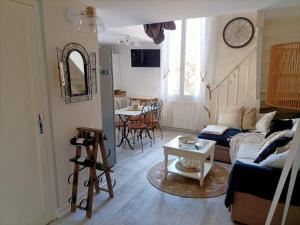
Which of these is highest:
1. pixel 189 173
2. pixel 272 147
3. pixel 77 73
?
pixel 77 73

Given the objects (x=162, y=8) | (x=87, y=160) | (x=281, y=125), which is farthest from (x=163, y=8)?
(x=281, y=125)

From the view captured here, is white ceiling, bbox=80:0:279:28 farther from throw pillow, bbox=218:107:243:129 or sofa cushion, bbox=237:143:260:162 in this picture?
throw pillow, bbox=218:107:243:129

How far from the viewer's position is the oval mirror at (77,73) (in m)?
2.23

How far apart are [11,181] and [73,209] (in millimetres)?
795

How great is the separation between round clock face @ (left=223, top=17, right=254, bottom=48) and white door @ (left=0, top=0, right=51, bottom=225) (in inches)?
151

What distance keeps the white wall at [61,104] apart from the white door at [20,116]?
11 centimetres

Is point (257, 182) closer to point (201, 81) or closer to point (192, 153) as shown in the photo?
point (192, 153)

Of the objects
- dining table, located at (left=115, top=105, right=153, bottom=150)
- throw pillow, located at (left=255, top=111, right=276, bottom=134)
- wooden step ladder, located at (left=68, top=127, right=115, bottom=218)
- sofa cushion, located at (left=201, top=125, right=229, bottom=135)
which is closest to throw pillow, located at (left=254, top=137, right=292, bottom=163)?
throw pillow, located at (left=255, top=111, right=276, bottom=134)

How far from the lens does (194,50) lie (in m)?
4.95

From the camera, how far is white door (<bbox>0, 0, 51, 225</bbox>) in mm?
1686

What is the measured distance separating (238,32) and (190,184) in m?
3.32

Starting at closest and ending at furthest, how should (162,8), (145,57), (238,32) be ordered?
(162,8)
(238,32)
(145,57)

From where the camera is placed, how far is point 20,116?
5.99ft

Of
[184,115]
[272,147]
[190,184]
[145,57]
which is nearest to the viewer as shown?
[272,147]
